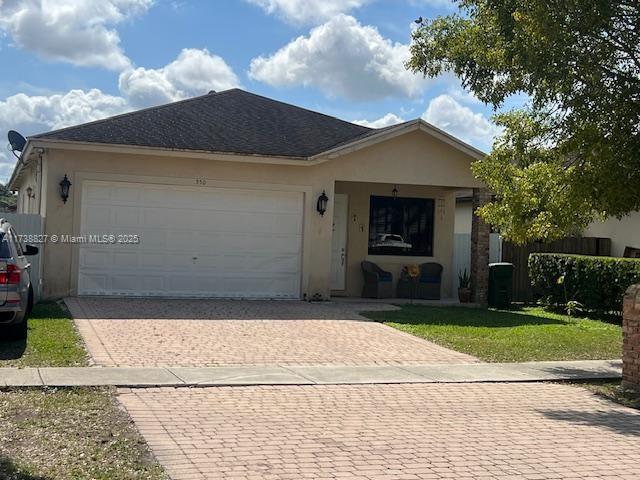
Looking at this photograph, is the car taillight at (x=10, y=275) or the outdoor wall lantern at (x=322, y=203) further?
the outdoor wall lantern at (x=322, y=203)

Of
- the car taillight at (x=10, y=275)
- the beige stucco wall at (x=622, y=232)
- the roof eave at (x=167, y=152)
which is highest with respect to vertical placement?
the roof eave at (x=167, y=152)

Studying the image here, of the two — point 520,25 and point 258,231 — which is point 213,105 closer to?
point 258,231

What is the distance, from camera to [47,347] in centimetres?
1029

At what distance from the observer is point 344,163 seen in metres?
17.7

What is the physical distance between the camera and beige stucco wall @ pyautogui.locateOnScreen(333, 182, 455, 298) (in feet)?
64.2

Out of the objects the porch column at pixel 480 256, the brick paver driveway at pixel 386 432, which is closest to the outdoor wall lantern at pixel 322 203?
the porch column at pixel 480 256

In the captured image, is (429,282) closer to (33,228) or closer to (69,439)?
(33,228)

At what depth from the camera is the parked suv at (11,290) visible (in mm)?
9992

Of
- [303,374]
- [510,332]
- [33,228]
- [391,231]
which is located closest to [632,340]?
[303,374]

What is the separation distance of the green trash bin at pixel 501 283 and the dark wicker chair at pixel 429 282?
1.61 meters

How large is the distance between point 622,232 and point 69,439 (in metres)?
19.7

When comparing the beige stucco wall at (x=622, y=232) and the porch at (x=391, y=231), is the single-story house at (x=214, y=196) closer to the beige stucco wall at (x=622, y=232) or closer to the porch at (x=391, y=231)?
the porch at (x=391, y=231)

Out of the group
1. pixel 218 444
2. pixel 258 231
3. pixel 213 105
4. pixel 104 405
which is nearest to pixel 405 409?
pixel 218 444

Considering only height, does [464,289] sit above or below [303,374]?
above
